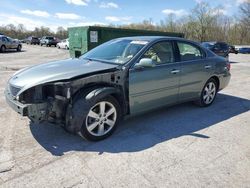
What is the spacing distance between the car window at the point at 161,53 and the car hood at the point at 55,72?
2.75 ft

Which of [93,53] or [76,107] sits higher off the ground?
[93,53]

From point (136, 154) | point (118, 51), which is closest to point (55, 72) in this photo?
point (118, 51)

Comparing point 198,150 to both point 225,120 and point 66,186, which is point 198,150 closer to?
point 225,120

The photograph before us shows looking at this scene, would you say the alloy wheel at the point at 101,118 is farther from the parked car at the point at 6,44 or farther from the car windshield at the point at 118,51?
the parked car at the point at 6,44

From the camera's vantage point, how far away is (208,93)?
595 centimetres

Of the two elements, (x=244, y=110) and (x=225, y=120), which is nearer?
(x=225, y=120)

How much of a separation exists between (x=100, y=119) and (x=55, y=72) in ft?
3.24

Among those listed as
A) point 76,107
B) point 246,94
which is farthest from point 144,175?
point 246,94

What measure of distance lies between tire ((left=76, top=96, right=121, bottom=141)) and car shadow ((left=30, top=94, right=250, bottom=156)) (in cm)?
12

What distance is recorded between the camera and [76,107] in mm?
3621

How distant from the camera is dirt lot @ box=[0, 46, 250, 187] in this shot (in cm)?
296

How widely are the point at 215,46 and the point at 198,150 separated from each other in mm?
16557

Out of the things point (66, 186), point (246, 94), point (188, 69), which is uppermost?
point (188, 69)

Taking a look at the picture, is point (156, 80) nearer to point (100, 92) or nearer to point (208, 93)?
point (100, 92)
